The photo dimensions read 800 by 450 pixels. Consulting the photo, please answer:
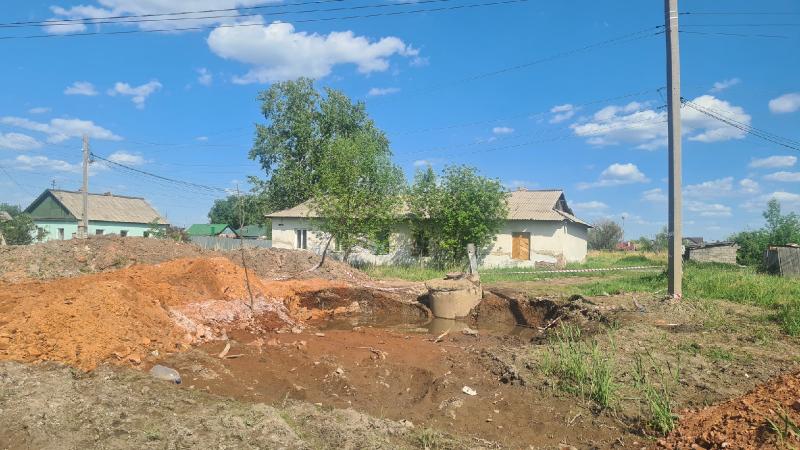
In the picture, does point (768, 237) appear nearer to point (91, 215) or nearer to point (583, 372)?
point (583, 372)

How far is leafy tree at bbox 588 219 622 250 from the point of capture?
5997 centimetres

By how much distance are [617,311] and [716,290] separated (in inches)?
141

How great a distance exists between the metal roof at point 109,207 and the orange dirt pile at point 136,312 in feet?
111

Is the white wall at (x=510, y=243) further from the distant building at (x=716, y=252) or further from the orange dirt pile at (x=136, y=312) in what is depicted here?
the orange dirt pile at (x=136, y=312)

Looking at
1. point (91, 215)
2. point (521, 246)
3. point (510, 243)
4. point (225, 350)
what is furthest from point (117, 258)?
point (91, 215)

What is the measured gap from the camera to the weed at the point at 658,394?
5125 millimetres

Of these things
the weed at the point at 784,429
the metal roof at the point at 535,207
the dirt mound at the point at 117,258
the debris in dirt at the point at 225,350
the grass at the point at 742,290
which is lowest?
the debris in dirt at the point at 225,350

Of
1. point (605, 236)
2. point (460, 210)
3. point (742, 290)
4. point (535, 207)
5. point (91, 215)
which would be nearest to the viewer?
point (742, 290)

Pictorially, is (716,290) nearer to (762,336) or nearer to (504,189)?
(762,336)

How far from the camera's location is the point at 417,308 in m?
14.2

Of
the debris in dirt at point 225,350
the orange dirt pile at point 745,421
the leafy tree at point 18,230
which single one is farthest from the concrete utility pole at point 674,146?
the leafy tree at point 18,230

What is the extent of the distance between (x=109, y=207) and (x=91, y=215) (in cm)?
277

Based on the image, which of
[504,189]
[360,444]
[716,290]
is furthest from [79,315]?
[504,189]

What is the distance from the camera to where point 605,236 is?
6069cm
